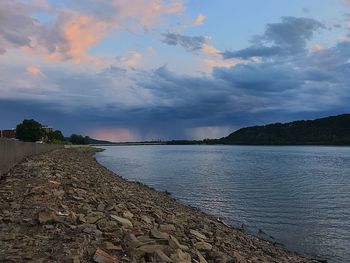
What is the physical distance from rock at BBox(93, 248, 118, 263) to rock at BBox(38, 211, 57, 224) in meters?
2.43

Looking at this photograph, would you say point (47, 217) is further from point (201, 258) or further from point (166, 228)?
point (201, 258)

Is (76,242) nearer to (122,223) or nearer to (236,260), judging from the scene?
(122,223)

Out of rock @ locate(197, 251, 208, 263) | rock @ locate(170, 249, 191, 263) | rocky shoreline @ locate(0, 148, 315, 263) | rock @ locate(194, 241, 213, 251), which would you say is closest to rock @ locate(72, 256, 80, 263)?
rocky shoreline @ locate(0, 148, 315, 263)

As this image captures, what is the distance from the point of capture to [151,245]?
8.62 meters

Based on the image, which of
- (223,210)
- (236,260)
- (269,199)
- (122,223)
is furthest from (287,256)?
(269,199)

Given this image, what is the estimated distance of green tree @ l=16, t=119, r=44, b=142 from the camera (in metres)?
145

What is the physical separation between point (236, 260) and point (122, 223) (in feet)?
9.06

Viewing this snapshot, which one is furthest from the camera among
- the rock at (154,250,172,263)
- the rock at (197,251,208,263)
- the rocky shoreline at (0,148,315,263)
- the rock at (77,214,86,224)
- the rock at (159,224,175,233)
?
the rock at (159,224,175,233)

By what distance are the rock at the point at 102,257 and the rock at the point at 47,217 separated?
2426 mm

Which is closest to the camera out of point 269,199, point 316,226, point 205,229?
point 205,229

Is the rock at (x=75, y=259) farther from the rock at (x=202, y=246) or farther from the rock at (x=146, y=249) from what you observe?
the rock at (x=202, y=246)

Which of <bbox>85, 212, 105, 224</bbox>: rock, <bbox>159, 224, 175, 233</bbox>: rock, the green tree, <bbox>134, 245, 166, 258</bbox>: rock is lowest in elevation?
<bbox>159, 224, 175, 233</bbox>: rock

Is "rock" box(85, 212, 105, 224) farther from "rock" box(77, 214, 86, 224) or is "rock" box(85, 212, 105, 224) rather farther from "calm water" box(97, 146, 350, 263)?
"calm water" box(97, 146, 350, 263)

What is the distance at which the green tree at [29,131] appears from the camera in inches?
5704
